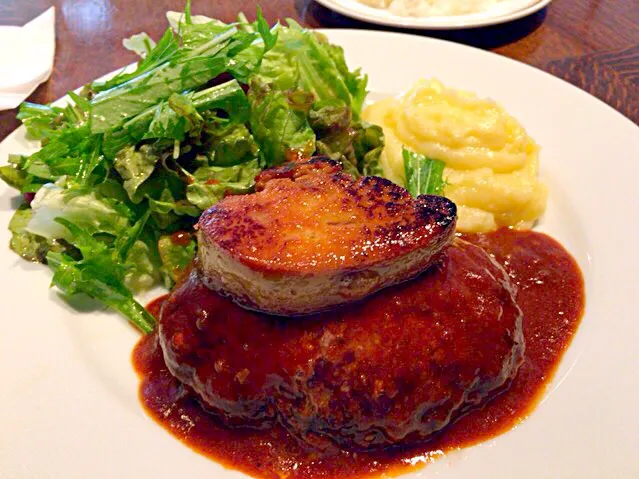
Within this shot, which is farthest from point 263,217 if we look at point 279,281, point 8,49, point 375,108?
point 8,49

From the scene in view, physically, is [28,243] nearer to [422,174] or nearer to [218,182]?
[218,182]

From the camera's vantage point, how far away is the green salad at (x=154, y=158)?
373 centimetres

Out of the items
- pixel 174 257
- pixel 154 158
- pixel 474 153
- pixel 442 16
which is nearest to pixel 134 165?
pixel 154 158

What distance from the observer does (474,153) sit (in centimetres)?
443

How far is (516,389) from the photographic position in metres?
3.05

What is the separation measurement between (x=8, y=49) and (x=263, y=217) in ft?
14.2

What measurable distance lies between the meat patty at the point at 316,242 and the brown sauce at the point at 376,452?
0.69 m

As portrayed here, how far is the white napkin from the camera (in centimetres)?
518

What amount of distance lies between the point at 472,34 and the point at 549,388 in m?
4.64

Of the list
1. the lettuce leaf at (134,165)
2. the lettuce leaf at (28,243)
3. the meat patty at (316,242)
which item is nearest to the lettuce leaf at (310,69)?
the lettuce leaf at (134,165)

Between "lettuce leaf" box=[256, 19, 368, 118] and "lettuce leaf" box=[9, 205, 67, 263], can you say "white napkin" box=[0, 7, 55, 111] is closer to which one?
"lettuce leaf" box=[9, 205, 67, 263]

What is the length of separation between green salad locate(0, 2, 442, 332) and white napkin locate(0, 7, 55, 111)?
128 cm

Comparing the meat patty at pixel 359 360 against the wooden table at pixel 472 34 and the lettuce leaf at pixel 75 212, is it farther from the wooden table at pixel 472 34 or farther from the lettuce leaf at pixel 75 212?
the wooden table at pixel 472 34

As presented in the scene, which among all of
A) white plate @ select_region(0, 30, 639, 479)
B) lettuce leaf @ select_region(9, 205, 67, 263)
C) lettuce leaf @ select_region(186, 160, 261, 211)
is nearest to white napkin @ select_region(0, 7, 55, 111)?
white plate @ select_region(0, 30, 639, 479)
